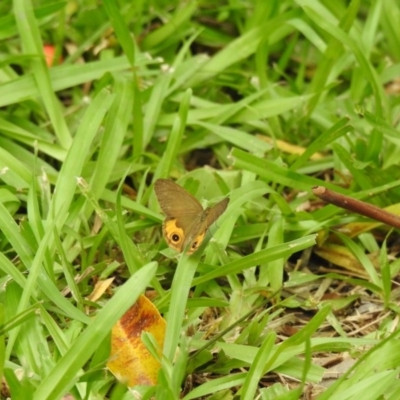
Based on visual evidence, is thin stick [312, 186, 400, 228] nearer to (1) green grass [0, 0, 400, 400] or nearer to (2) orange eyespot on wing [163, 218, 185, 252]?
(1) green grass [0, 0, 400, 400]

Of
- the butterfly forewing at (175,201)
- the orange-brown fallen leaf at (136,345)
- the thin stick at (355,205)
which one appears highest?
the butterfly forewing at (175,201)

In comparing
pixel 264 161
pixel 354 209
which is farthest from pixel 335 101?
pixel 354 209

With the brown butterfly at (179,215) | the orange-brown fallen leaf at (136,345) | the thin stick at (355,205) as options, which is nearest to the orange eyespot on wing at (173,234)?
the brown butterfly at (179,215)

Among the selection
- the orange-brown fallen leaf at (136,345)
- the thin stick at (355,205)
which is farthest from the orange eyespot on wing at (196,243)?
the thin stick at (355,205)

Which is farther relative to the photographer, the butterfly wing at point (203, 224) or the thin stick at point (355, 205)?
the thin stick at point (355, 205)

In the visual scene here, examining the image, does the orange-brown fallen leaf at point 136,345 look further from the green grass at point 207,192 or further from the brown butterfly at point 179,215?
the brown butterfly at point 179,215

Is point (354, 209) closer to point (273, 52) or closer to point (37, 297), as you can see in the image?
point (37, 297)

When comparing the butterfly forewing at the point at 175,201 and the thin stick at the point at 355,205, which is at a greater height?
the butterfly forewing at the point at 175,201
